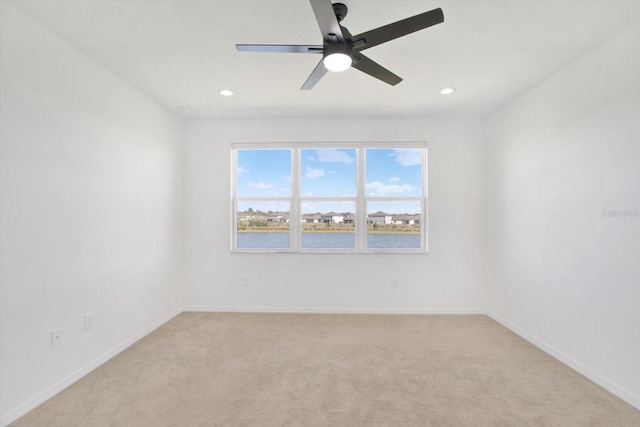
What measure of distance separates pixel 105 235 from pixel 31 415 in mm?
1267

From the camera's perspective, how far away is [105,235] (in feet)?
8.09

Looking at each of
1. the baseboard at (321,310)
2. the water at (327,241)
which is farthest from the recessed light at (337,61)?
the baseboard at (321,310)

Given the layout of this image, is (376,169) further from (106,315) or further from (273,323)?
(106,315)

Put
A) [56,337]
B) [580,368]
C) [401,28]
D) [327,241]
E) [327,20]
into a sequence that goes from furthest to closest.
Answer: [327,241] < [580,368] < [56,337] < [401,28] < [327,20]

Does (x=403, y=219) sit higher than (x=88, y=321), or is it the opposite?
(x=403, y=219)

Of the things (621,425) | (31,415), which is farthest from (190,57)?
(621,425)

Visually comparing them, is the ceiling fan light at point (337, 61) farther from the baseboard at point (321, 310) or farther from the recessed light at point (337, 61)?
the baseboard at point (321, 310)

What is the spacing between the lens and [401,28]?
1.47m

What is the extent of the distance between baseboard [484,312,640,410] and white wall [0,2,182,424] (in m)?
3.87

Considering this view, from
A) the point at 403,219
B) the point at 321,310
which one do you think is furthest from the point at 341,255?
the point at 403,219

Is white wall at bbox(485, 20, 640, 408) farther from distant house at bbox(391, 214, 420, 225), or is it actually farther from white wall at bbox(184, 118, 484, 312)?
distant house at bbox(391, 214, 420, 225)

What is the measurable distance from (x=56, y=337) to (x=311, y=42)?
9.10 ft

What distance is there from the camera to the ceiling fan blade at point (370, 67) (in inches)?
66.5

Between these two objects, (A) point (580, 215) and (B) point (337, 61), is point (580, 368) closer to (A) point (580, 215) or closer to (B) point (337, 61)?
(A) point (580, 215)
